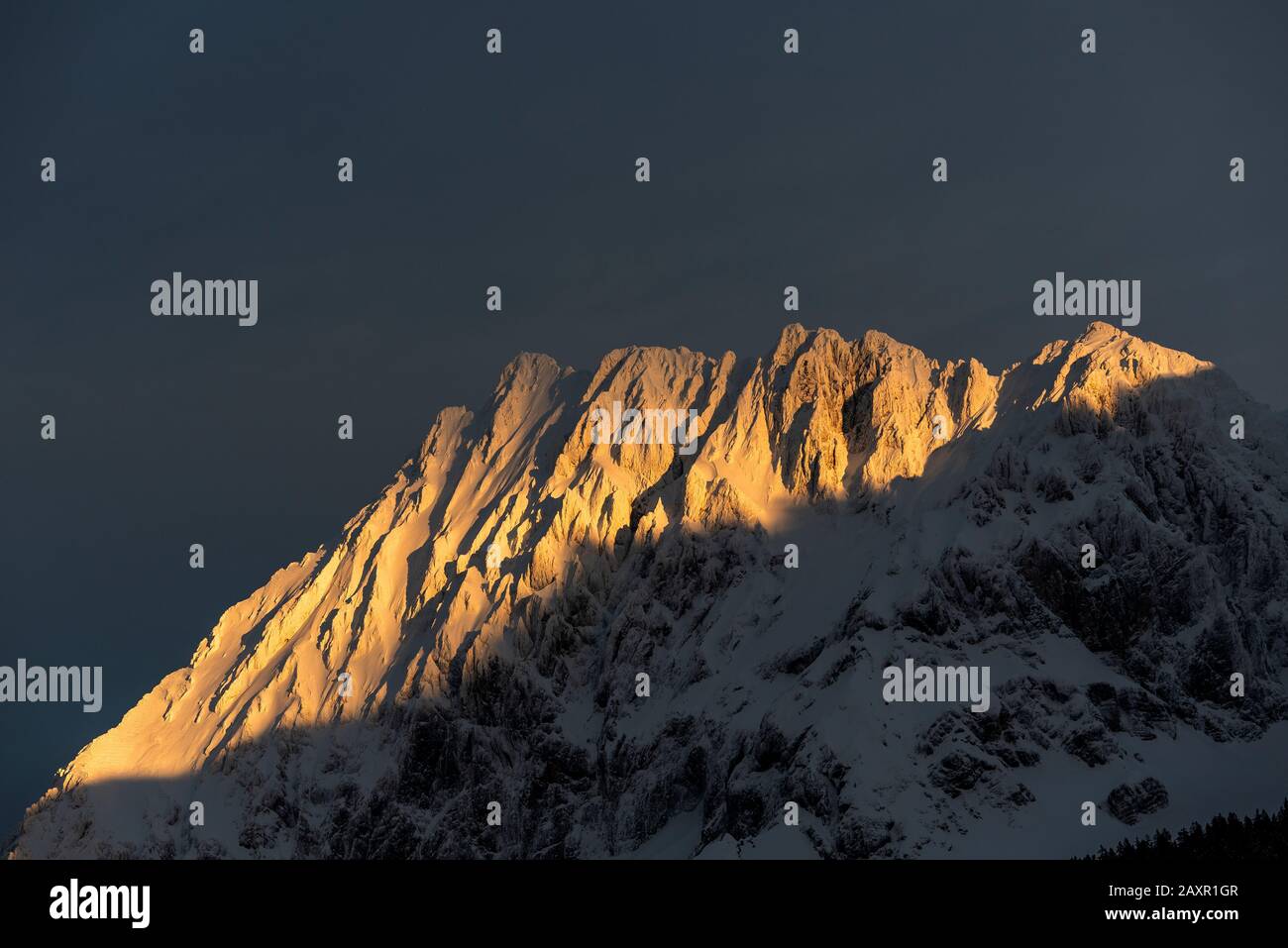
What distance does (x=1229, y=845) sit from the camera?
190 meters

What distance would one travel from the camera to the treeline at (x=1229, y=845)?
185m

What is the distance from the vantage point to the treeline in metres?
185
